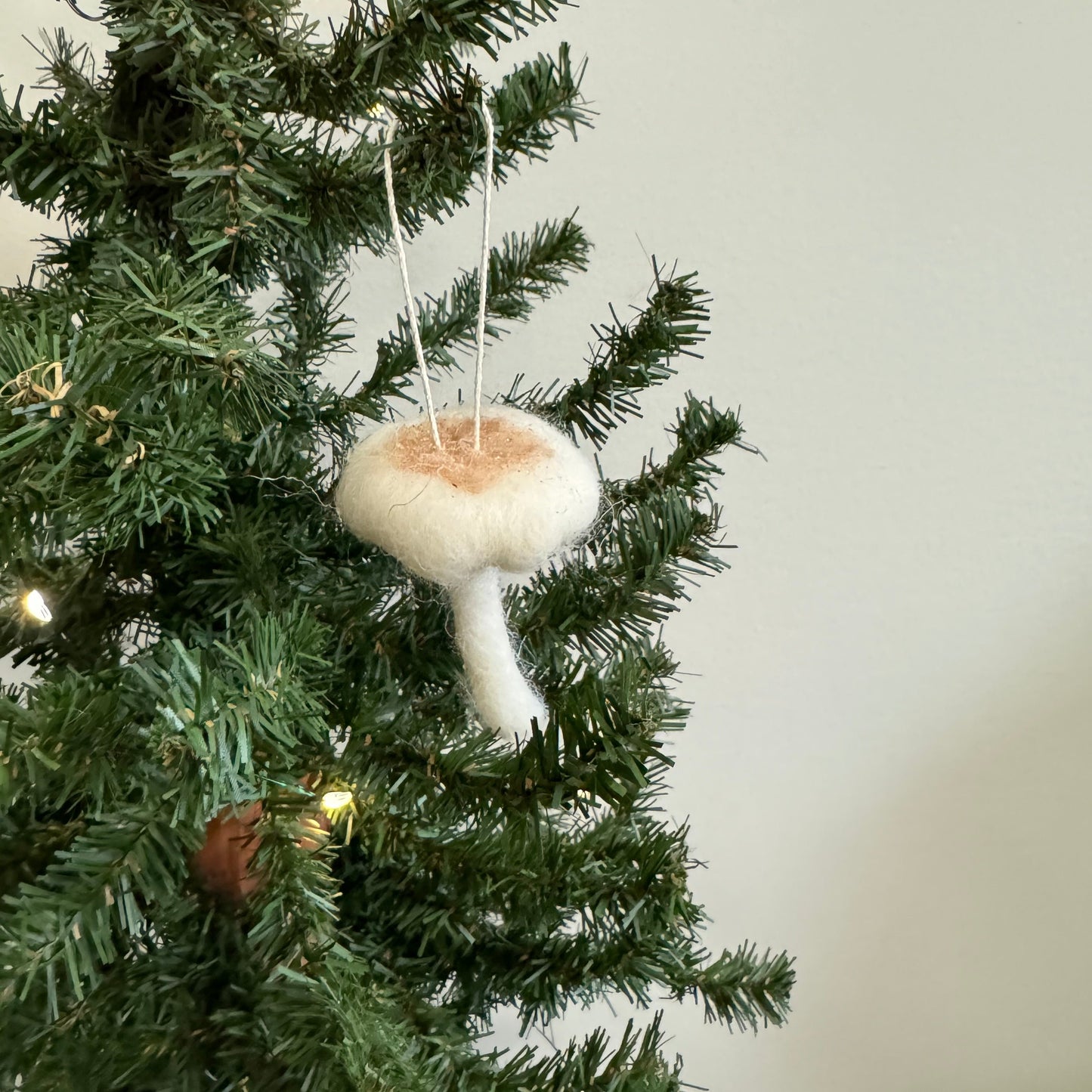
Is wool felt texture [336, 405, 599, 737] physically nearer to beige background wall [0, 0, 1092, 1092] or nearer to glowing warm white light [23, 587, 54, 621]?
glowing warm white light [23, 587, 54, 621]

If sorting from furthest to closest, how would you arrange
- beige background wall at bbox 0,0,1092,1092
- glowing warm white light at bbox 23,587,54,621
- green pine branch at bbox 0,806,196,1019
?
beige background wall at bbox 0,0,1092,1092, glowing warm white light at bbox 23,587,54,621, green pine branch at bbox 0,806,196,1019

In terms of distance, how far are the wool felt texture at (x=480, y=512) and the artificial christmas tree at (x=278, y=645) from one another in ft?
0.09

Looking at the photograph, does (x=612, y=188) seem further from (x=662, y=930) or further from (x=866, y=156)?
(x=662, y=930)

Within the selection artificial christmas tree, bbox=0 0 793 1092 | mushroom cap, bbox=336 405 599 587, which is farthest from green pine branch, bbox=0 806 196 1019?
mushroom cap, bbox=336 405 599 587

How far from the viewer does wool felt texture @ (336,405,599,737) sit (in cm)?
28

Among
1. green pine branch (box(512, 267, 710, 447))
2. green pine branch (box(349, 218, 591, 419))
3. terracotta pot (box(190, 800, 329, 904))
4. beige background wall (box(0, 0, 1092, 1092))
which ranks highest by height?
beige background wall (box(0, 0, 1092, 1092))

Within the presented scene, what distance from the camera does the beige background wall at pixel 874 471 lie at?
590mm

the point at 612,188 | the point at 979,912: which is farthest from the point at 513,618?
the point at 979,912

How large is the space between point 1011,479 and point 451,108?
49cm

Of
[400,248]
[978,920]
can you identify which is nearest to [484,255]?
[400,248]

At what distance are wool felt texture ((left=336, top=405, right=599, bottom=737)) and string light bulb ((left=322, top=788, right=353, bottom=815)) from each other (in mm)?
52

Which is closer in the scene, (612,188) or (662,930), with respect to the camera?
(662,930)

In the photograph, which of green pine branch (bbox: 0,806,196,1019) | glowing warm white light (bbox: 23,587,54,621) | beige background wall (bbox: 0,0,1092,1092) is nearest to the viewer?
green pine branch (bbox: 0,806,196,1019)

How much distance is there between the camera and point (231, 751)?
0.23 metres
